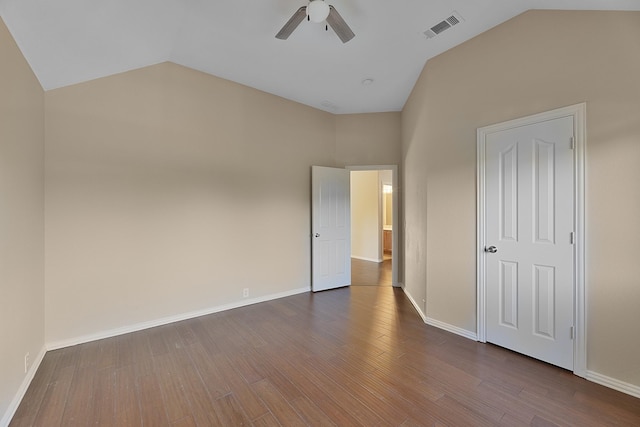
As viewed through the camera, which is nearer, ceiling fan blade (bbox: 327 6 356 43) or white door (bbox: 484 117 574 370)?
ceiling fan blade (bbox: 327 6 356 43)

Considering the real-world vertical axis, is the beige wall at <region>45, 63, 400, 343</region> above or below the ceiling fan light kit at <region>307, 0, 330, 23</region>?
below

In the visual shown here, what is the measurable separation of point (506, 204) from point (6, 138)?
3829 millimetres

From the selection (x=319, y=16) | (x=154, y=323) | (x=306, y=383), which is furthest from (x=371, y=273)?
(x=319, y=16)

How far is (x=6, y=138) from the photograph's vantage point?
1.74 metres

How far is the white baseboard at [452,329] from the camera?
272 cm

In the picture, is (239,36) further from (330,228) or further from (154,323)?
(154,323)

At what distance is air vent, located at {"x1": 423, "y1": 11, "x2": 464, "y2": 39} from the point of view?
240cm

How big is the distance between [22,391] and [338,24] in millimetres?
3557

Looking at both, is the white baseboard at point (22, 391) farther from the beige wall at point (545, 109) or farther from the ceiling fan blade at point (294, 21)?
the beige wall at point (545, 109)

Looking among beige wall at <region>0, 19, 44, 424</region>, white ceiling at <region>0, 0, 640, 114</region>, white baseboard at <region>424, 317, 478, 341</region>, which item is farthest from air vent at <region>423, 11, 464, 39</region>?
beige wall at <region>0, 19, 44, 424</region>

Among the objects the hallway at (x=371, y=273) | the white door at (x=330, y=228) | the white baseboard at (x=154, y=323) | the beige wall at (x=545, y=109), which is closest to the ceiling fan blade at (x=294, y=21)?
the beige wall at (x=545, y=109)

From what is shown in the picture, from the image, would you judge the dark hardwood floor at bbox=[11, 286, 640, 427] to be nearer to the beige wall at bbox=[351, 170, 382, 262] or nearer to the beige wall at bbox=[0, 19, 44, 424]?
the beige wall at bbox=[0, 19, 44, 424]

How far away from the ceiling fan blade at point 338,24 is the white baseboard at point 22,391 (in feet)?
11.2

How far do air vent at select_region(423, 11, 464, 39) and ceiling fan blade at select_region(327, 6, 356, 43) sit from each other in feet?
3.12
